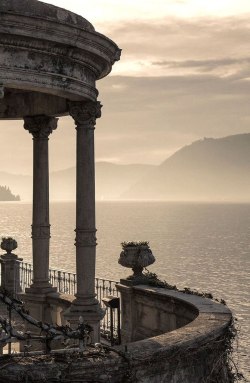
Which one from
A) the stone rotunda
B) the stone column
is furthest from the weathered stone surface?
the stone column

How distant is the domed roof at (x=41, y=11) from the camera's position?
33.8ft

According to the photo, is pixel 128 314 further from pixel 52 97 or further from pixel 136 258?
pixel 52 97

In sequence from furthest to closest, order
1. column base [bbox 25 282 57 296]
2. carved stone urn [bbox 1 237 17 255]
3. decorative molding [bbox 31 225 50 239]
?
carved stone urn [bbox 1 237 17 255] < column base [bbox 25 282 57 296] < decorative molding [bbox 31 225 50 239]

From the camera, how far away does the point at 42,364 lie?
8008 mm

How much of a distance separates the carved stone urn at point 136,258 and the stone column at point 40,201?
198cm

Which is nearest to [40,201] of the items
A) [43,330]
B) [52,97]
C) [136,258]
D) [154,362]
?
[52,97]

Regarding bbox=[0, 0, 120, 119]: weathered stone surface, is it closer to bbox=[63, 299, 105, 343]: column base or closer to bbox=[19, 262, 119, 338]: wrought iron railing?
bbox=[63, 299, 105, 343]: column base

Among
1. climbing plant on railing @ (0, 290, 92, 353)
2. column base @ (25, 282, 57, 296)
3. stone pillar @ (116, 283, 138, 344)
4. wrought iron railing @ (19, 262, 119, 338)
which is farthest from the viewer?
wrought iron railing @ (19, 262, 119, 338)

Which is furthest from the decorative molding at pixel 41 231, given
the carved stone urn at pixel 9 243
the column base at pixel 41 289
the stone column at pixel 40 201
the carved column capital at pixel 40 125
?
the carved stone urn at pixel 9 243

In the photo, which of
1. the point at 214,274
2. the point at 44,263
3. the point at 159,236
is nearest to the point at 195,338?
the point at 44,263

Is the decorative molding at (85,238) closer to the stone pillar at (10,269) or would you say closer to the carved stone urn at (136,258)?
the carved stone urn at (136,258)

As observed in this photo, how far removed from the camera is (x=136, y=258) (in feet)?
49.1

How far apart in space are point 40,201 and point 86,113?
3474 millimetres

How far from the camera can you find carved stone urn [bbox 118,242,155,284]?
1491 cm
